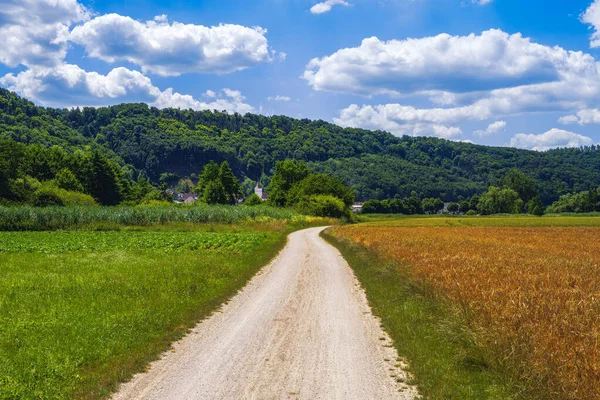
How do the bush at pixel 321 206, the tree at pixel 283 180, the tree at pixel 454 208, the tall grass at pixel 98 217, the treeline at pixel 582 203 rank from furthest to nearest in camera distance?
1. the tree at pixel 454 208
2. the treeline at pixel 582 203
3. the tree at pixel 283 180
4. the bush at pixel 321 206
5. the tall grass at pixel 98 217

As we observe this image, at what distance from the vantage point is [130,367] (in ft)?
29.8

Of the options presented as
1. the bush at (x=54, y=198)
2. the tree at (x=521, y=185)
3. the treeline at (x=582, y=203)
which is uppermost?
the tree at (x=521, y=185)

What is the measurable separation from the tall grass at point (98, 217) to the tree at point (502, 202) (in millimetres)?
117223

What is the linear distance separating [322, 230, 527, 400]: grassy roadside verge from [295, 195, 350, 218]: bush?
75125mm

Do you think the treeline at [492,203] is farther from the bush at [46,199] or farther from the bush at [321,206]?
the bush at [46,199]

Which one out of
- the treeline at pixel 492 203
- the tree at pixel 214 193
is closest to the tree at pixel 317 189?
the tree at pixel 214 193

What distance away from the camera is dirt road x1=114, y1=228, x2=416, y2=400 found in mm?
8016

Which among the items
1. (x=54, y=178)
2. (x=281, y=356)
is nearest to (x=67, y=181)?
(x=54, y=178)

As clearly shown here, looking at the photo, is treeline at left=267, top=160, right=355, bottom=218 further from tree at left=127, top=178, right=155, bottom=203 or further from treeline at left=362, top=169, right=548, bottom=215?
treeline at left=362, top=169, right=548, bottom=215

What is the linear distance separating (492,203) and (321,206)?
301 ft

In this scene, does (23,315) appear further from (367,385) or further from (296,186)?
(296,186)

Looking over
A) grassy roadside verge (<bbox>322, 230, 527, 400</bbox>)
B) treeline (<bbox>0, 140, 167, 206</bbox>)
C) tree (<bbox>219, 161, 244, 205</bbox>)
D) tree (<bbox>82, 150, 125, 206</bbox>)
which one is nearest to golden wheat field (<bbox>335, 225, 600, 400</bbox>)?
grassy roadside verge (<bbox>322, 230, 527, 400</bbox>)

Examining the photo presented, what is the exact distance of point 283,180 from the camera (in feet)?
400

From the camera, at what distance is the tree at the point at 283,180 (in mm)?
120500
